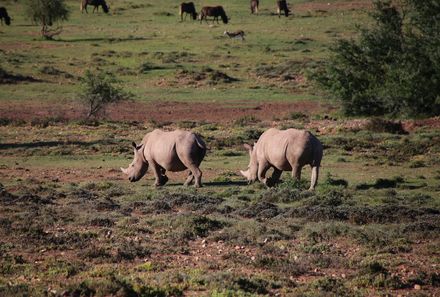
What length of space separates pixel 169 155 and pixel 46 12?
1357 inches

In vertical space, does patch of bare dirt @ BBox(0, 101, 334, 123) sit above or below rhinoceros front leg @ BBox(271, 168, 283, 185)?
below

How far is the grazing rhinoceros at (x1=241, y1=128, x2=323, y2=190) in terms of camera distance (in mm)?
19719

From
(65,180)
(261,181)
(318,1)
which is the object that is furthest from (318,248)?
(318,1)

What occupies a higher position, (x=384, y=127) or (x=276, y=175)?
(x=276, y=175)

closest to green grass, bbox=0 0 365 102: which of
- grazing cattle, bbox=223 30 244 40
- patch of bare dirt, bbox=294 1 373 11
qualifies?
grazing cattle, bbox=223 30 244 40

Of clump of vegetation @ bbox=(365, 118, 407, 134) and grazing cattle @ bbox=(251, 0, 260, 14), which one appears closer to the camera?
clump of vegetation @ bbox=(365, 118, 407, 134)

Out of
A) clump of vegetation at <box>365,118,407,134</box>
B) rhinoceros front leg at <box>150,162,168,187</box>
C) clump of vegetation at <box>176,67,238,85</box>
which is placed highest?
rhinoceros front leg at <box>150,162,168,187</box>

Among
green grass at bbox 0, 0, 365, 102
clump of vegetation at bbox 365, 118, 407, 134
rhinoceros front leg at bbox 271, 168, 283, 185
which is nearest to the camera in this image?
rhinoceros front leg at bbox 271, 168, 283, 185

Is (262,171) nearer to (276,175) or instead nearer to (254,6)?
(276,175)

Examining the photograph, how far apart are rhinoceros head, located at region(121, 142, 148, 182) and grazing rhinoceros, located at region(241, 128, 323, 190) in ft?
8.68

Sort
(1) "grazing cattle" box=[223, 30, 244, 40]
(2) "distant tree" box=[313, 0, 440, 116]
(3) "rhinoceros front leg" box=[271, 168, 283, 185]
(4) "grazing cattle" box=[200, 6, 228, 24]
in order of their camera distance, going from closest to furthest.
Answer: (3) "rhinoceros front leg" box=[271, 168, 283, 185], (2) "distant tree" box=[313, 0, 440, 116], (1) "grazing cattle" box=[223, 30, 244, 40], (4) "grazing cattle" box=[200, 6, 228, 24]

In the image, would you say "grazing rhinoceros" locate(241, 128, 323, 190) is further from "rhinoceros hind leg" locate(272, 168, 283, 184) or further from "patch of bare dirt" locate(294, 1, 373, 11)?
"patch of bare dirt" locate(294, 1, 373, 11)

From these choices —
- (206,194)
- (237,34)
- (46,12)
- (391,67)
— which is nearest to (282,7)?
(237,34)

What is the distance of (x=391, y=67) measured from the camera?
35.2 m
